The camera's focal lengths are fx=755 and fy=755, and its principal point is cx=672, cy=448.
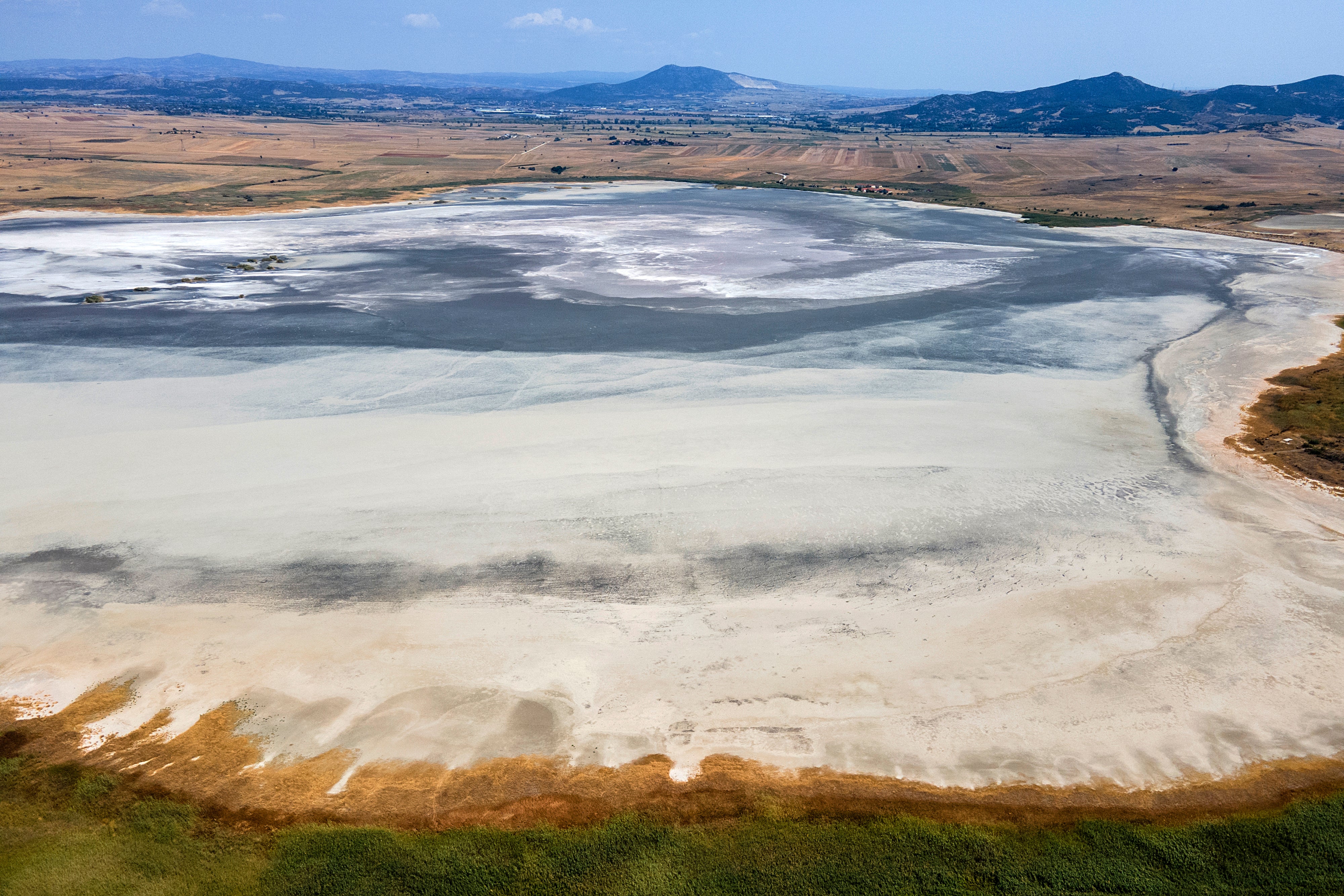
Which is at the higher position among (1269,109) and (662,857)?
(1269,109)

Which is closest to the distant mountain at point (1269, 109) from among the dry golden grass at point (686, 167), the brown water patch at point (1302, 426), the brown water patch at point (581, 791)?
the dry golden grass at point (686, 167)

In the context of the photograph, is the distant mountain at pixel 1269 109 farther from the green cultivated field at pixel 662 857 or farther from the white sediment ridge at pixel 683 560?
the green cultivated field at pixel 662 857

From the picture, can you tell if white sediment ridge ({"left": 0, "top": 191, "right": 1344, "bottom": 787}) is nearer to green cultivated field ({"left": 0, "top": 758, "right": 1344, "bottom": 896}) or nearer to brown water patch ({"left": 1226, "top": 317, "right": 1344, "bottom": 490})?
brown water patch ({"left": 1226, "top": 317, "right": 1344, "bottom": 490})

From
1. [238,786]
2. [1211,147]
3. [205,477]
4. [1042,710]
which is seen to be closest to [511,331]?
[205,477]

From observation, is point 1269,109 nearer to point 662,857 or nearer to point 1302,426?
point 1302,426

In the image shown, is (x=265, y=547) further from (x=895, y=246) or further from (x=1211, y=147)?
(x=1211, y=147)

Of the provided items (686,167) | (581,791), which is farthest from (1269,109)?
(581,791)
